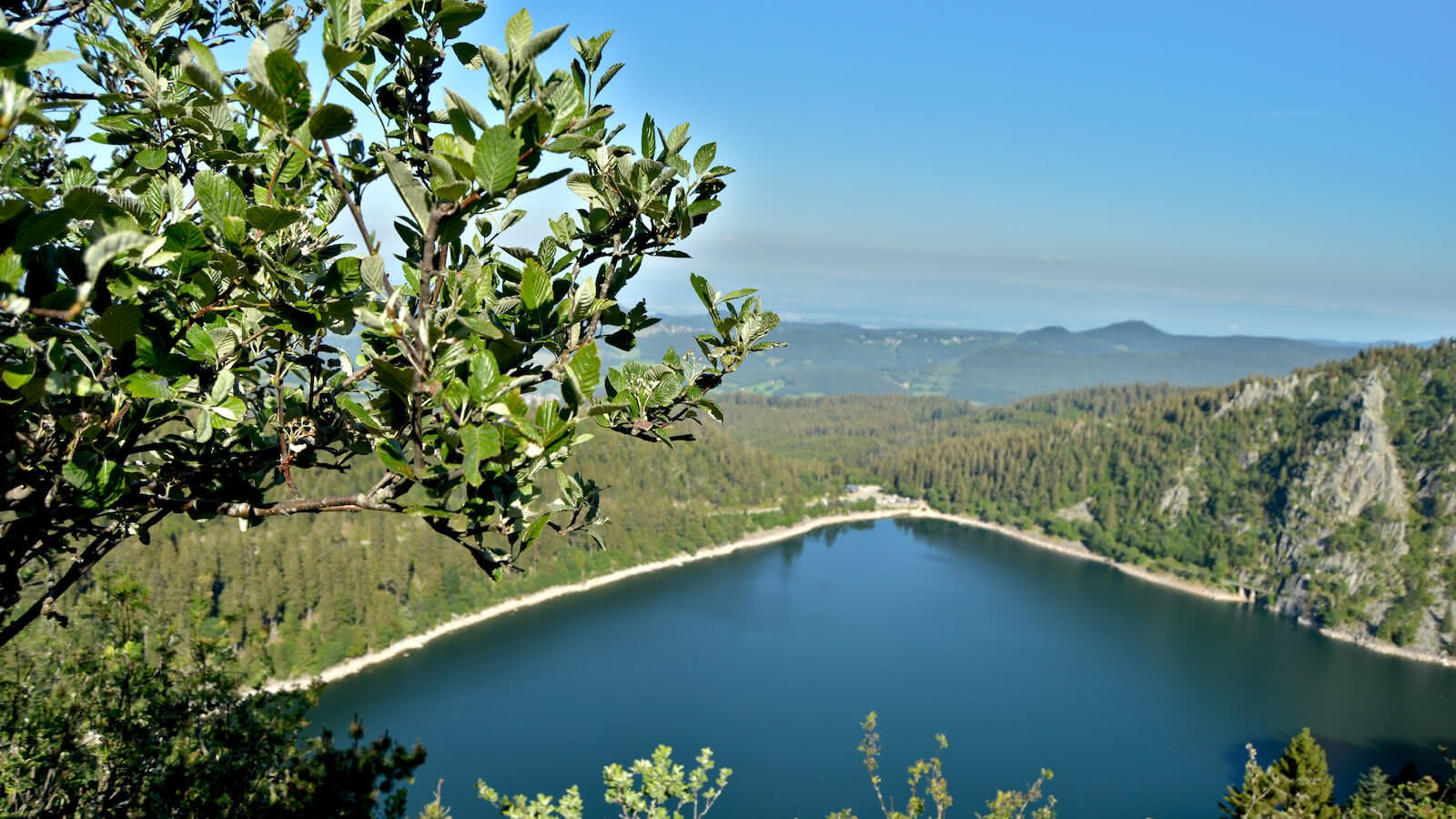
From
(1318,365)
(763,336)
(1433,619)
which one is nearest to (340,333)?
(763,336)

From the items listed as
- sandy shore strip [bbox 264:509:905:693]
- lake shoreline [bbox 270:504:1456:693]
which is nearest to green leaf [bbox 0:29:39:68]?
sandy shore strip [bbox 264:509:905:693]

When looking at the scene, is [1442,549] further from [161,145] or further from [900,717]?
[161,145]

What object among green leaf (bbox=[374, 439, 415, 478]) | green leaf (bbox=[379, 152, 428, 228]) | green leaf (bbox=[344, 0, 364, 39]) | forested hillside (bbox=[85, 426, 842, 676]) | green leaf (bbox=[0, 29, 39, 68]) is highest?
green leaf (bbox=[344, 0, 364, 39])

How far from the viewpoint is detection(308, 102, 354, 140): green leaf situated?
121 centimetres

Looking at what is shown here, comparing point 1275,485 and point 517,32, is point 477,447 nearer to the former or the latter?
point 517,32

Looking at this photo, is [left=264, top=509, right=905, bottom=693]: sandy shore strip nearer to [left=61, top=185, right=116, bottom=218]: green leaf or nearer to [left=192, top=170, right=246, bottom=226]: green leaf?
[left=192, top=170, right=246, bottom=226]: green leaf

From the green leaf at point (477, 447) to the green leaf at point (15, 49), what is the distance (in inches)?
27.6

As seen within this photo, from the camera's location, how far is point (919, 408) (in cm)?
12112

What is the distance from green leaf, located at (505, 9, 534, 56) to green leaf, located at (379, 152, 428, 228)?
0.26 meters

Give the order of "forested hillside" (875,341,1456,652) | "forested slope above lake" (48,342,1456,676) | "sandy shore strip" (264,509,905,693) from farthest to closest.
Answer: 1. "forested hillside" (875,341,1456,652)
2. "forested slope above lake" (48,342,1456,676)
3. "sandy shore strip" (264,509,905,693)

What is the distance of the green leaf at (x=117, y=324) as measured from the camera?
1398mm

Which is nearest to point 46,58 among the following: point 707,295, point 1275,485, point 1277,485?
point 707,295

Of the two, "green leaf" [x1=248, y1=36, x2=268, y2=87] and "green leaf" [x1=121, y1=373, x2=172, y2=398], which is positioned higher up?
"green leaf" [x1=248, y1=36, x2=268, y2=87]

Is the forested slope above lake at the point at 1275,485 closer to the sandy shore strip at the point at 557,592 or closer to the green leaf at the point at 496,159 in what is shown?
the sandy shore strip at the point at 557,592
